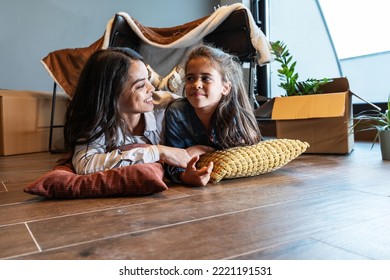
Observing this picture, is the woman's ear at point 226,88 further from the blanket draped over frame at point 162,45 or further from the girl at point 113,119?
the blanket draped over frame at point 162,45

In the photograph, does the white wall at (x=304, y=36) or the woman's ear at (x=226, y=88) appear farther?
the white wall at (x=304, y=36)

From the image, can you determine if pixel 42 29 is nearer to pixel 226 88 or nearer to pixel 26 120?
→ pixel 26 120

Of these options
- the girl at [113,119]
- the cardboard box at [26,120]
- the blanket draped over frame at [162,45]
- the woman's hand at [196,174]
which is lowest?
the cardboard box at [26,120]

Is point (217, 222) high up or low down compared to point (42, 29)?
down

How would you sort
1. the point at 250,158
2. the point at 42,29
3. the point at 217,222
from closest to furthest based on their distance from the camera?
the point at 217,222, the point at 250,158, the point at 42,29

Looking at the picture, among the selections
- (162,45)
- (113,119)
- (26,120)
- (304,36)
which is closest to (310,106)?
(162,45)

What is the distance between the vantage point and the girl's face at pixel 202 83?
141 cm

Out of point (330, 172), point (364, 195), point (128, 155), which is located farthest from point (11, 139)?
point (364, 195)

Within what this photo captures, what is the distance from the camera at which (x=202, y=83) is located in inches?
55.9

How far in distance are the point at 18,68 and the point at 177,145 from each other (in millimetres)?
2117

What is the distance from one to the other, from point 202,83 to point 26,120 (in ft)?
5.73

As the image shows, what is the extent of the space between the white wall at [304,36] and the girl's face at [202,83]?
200cm

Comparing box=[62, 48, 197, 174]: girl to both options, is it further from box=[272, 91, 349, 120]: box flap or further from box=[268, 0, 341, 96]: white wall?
box=[268, 0, 341, 96]: white wall

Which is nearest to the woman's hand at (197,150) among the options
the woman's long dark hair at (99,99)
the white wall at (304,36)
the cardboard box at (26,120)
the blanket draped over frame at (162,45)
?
the woman's long dark hair at (99,99)
